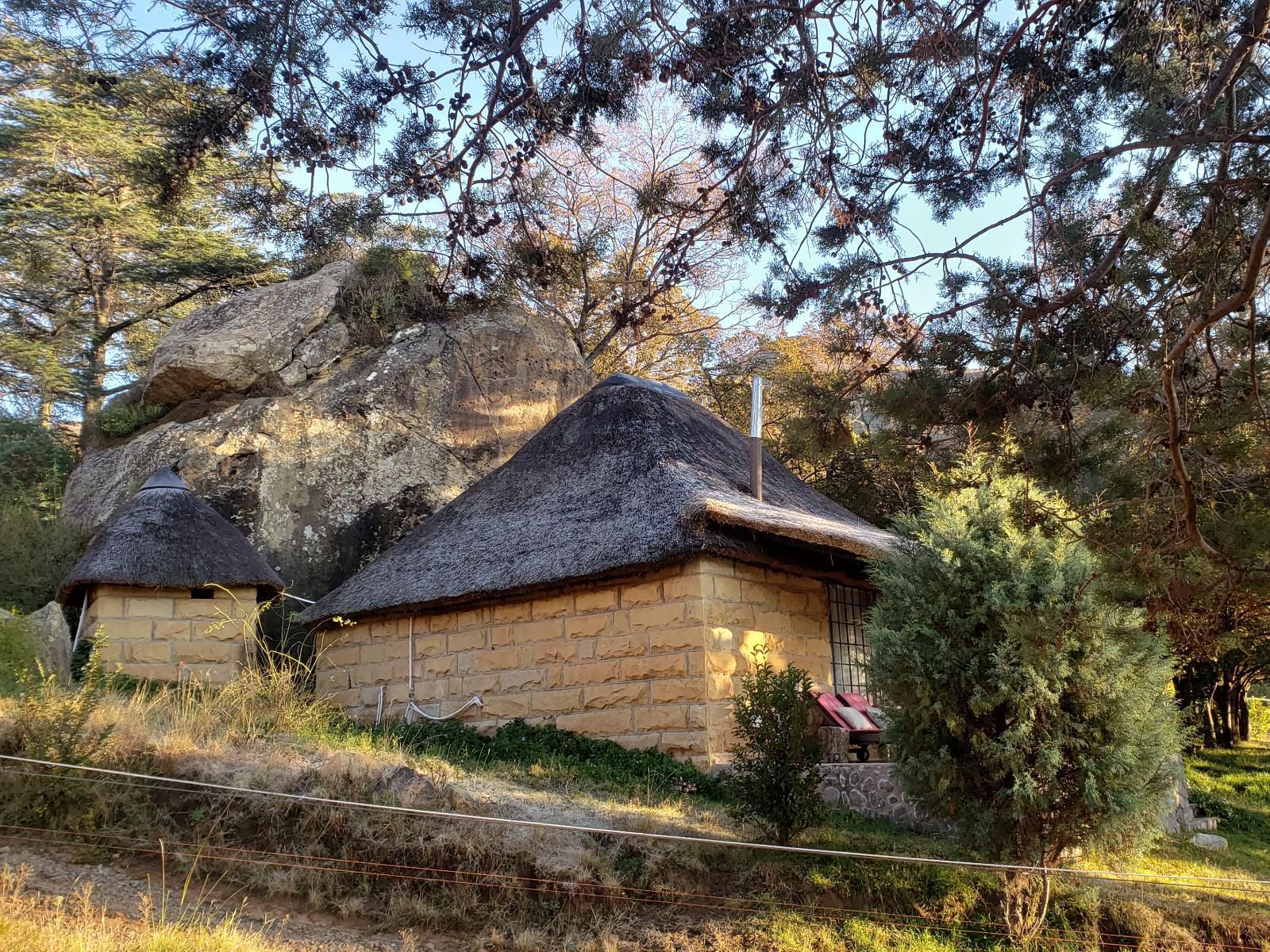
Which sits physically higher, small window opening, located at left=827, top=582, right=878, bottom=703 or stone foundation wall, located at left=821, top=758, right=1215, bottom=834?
small window opening, located at left=827, top=582, right=878, bottom=703

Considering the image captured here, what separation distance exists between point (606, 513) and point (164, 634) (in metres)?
5.09

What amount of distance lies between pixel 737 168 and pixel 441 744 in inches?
261

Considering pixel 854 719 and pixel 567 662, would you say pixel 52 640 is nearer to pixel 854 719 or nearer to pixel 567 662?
pixel 567 662

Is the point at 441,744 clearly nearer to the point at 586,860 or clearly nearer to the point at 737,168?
the point at 586,860

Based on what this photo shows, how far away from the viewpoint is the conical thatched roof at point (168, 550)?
37.5 ft

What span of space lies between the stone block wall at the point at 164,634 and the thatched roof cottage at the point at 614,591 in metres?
1.20

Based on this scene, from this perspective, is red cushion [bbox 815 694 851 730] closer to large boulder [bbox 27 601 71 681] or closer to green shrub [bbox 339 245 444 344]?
large boulder [bbox 27 601 71 681]

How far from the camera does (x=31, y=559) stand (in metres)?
13.5

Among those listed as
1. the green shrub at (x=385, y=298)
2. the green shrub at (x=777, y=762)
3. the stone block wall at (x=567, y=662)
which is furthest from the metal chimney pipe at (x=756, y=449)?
the green shrub at (x=385, y=298)

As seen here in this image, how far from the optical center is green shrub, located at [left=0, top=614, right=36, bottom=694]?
355 inches

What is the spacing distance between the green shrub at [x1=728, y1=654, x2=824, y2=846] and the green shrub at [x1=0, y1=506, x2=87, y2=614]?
9756mm

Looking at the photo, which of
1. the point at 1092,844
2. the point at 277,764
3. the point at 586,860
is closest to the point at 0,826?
the point at 277,764

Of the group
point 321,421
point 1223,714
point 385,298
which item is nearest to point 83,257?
point 385,298

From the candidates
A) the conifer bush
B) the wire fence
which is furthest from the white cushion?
the wire fence
